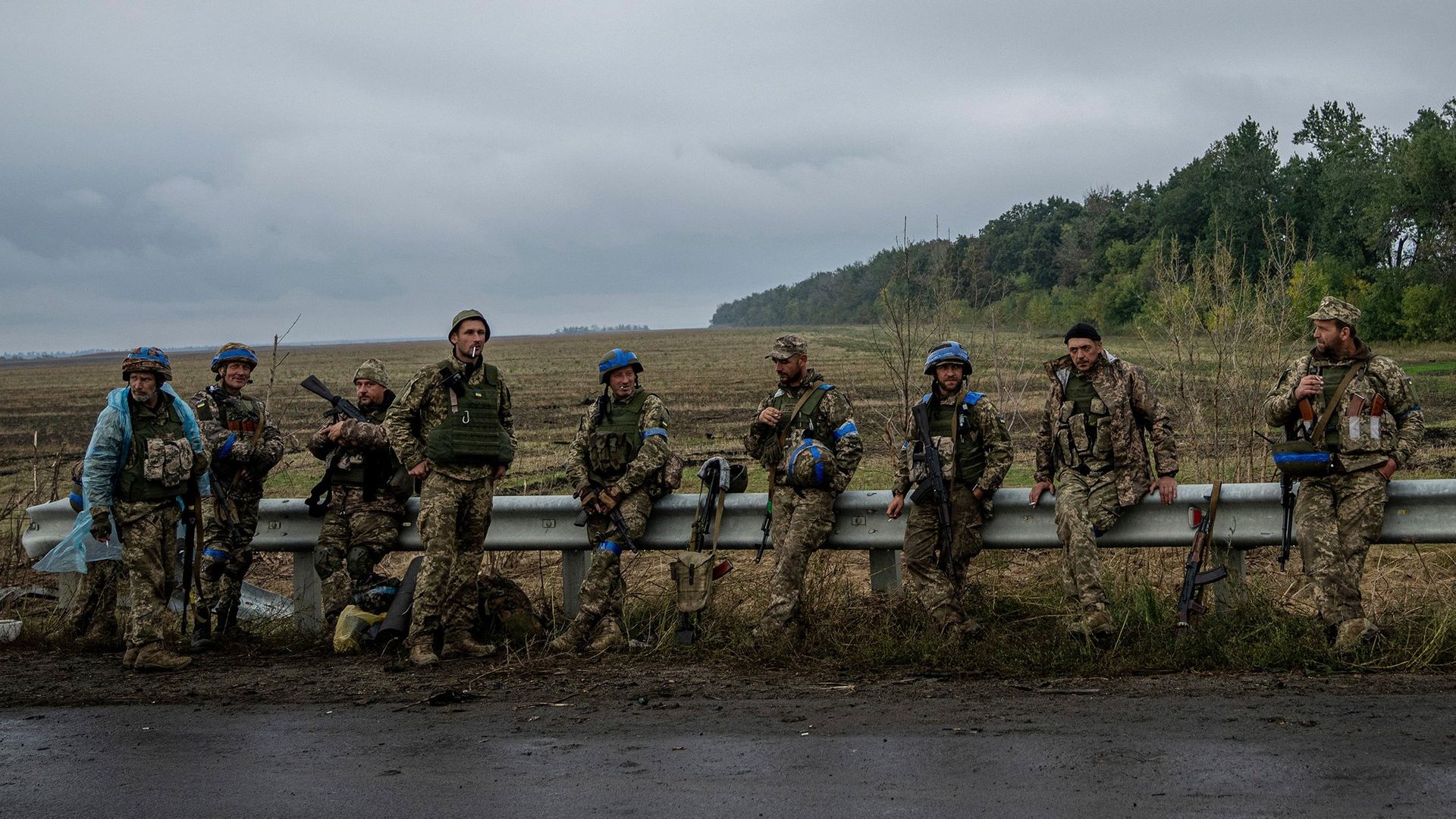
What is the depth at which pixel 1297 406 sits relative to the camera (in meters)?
6.59

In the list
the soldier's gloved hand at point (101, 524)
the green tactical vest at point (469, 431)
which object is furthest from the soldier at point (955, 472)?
the soldier's gloved hand at point (101, 524)

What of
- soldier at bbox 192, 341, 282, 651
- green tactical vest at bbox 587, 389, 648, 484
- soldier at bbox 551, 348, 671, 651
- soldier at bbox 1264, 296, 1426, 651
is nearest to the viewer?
soldier at bbox 1264, 296, 1426, 651

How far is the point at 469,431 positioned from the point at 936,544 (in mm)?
2930

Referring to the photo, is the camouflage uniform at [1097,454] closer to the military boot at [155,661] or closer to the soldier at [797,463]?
the soldier at [797,463]

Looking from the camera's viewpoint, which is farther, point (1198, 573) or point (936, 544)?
point (936, 544)

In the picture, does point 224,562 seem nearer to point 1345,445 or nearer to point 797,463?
point 797,463

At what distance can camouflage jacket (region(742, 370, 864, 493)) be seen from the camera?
7.26m

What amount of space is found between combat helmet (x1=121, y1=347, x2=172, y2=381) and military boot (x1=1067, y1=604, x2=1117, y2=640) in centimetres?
559

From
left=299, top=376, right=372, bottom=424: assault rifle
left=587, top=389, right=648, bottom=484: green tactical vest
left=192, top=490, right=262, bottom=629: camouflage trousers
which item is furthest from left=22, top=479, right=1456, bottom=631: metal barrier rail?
left=299, top=376, right=372, bottom=424: assault rifle

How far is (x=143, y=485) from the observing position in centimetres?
731

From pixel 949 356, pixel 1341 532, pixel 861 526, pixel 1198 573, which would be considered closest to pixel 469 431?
pixel 861 526

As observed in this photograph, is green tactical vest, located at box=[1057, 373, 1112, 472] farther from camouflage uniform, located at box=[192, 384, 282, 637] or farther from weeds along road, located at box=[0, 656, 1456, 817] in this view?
camouflage uniform, located at box=[192, 384, 282, 637]

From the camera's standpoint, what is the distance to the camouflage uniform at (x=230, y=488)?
8.05m

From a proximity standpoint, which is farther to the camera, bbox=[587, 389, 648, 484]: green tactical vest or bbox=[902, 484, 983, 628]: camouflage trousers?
bbox=[587, 389, 648, 484]: green tactical vest
